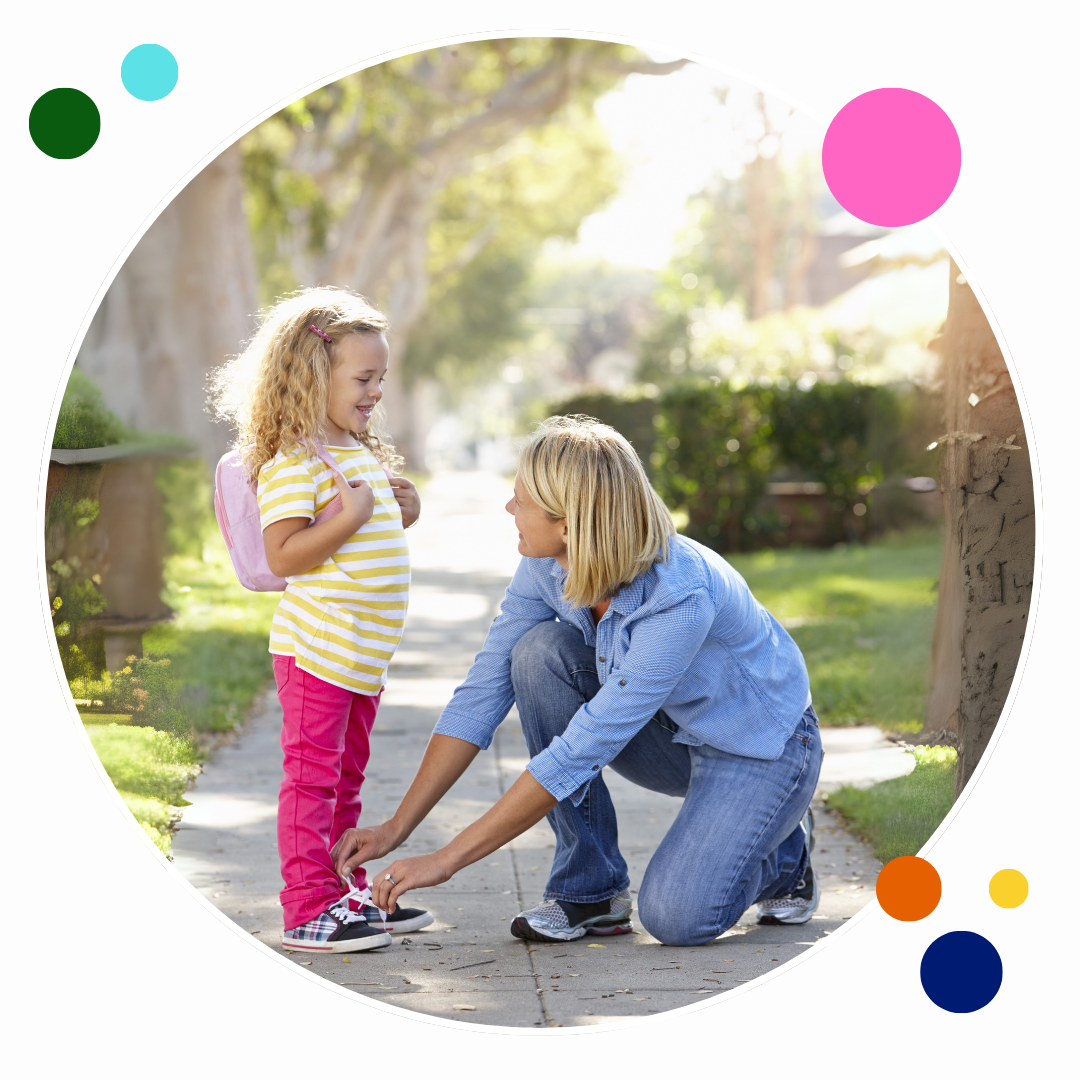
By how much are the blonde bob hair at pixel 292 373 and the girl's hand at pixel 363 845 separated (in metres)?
0.89

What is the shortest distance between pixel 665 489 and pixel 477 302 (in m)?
23.8

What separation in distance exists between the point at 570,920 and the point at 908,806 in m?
1.06

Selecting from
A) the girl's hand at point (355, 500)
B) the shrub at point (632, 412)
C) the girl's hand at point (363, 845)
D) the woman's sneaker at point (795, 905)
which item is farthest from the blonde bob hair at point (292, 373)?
the shrub at point (632, 412)

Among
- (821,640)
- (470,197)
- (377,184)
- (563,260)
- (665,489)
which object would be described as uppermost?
(563,260)

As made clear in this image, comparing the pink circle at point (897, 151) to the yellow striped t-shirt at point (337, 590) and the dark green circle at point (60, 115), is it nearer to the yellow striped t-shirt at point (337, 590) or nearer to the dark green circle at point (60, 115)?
the yellow striped t-shirt at point (337, 590)

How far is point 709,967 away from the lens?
2754mm

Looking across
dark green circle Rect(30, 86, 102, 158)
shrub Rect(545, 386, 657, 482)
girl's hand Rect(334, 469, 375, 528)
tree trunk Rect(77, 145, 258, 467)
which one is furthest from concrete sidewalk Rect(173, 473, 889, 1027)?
shrub Rect(545, 386, 657, 482)

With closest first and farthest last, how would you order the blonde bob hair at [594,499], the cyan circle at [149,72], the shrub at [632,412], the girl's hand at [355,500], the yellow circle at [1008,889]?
the cyan circle at [149,72], the yellow circle at [1008,889], the blonde bob hair at [594,499], the girl's hand at [355,500], the shrub at [632,412]

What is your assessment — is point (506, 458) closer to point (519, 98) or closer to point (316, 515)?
point (519, 98)

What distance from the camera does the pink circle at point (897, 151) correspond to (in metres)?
2.35

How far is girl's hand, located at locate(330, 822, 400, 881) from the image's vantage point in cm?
267

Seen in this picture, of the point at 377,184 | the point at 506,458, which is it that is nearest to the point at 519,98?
the point at 377,184

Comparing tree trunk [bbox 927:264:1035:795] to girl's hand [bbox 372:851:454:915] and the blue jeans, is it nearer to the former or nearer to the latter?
the blue jeans

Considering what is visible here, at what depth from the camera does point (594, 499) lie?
8.47 feet
